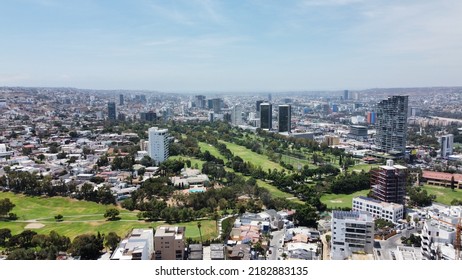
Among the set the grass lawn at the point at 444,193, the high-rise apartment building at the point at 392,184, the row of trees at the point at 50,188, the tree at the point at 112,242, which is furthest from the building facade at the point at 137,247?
the grass lawn at the point at 444,193

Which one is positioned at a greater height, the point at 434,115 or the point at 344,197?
the point at 434,115

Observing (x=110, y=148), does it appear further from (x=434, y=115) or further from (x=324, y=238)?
(x=434, y=115)

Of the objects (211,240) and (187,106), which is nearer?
(211,240)

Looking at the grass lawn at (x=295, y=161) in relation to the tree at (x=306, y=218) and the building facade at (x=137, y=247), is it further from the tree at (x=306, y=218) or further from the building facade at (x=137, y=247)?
the building facade at (x=137, y=247)

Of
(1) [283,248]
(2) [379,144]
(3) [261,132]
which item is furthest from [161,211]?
(3) [261,132]

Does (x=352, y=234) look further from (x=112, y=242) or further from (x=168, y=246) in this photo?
(x=112, y=242)

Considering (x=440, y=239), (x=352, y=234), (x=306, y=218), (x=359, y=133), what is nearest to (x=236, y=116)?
(x=359, y=133)
